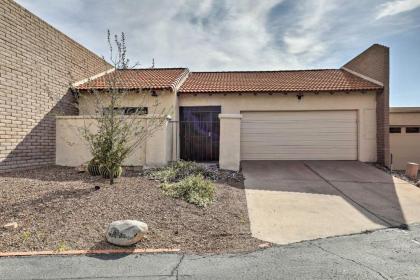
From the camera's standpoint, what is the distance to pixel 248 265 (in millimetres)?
4293

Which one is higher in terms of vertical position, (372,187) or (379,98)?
(379,98)

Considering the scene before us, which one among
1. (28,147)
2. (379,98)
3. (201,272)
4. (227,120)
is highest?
(379,98)

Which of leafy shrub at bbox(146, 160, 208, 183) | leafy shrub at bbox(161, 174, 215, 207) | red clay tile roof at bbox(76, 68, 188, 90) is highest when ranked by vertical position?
red clay tile roof at bbox(76, 68, 188, 90)

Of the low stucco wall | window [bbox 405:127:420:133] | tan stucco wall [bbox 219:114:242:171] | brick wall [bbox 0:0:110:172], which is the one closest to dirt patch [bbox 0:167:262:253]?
brick wall [bbox 0:0:110:172]

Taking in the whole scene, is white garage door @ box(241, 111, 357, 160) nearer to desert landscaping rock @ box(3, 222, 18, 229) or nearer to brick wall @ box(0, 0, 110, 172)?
brick wall @ box(0, 0, 110, 172)

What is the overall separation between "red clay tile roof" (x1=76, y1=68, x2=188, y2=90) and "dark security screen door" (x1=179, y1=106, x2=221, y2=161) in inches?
72.9

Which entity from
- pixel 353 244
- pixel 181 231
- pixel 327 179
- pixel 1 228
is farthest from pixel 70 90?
pixel 353 244

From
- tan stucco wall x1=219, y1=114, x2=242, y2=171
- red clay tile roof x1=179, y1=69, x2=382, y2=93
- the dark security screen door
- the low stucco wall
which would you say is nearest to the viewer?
the low stucco wall

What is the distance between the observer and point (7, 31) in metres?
9.00

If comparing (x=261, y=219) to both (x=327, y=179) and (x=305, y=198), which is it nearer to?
(x=305, y=198)

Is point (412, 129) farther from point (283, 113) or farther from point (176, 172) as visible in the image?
point (176, 172)

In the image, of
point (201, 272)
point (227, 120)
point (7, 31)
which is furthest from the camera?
point (227, 120)

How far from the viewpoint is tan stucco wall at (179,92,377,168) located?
522 inches

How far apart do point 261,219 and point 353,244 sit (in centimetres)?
188
